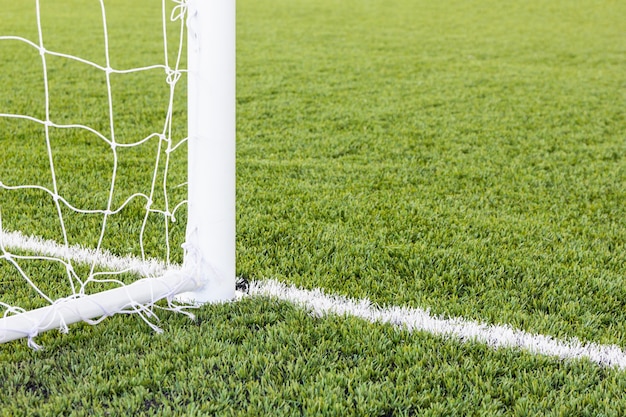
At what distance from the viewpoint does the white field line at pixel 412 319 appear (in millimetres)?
2014

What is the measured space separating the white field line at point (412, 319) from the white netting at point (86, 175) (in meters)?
0.01

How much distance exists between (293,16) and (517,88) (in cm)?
763

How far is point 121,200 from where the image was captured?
3.27 meters

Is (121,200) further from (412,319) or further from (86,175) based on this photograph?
(412,319)

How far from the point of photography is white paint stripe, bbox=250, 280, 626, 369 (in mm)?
2010

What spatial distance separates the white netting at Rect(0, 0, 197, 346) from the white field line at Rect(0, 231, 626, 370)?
0.01 meters

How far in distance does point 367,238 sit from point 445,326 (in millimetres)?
781

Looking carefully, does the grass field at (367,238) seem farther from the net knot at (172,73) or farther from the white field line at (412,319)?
the net knot at (172,73)

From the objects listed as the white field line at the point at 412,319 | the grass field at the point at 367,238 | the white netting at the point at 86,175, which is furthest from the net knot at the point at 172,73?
the grass field at the point at 367,238

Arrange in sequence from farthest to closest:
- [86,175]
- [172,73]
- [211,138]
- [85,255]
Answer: [86,175] < [85,255] < [172,73] < [211,138]

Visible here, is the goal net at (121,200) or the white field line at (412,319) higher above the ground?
the goal net at (121,200)

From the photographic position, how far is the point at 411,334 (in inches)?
81.4

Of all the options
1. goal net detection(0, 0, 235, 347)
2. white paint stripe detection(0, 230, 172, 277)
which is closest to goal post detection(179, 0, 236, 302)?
goal net detection(0, 0, 235, 347)

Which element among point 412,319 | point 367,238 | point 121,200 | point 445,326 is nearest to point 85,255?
point 121,200
